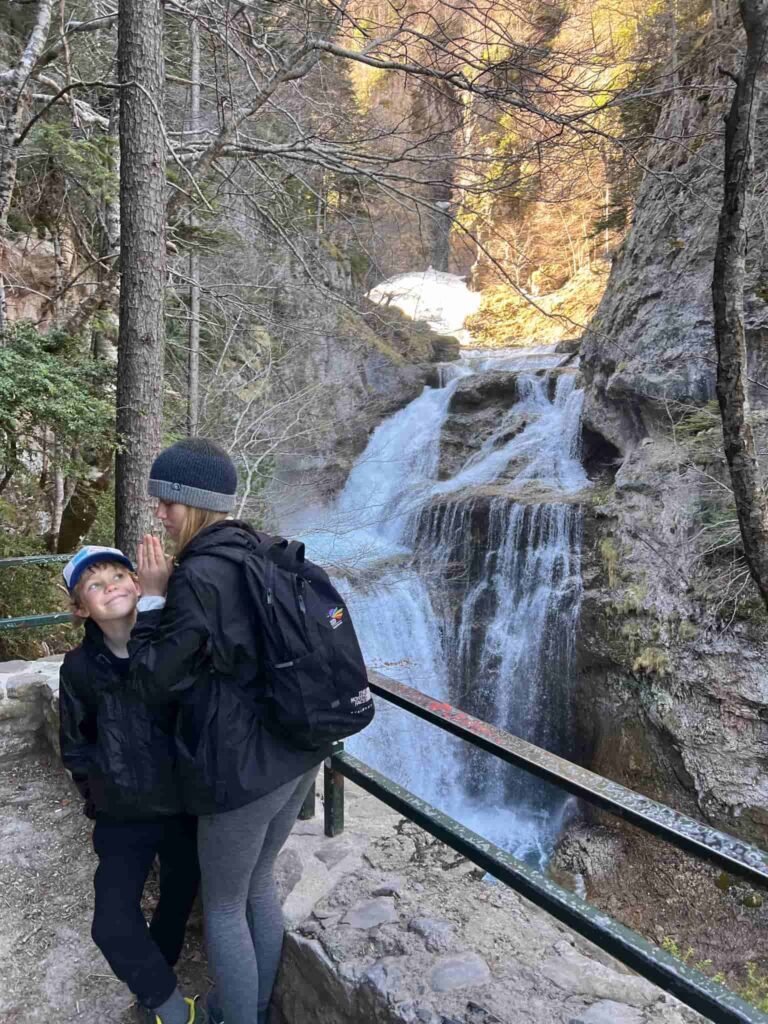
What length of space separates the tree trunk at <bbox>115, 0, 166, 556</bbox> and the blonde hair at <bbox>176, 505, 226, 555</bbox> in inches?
92.9

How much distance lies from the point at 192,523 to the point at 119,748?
1.84 feet

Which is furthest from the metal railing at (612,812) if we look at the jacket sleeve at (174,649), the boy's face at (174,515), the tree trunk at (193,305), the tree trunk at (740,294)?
the tree trunk at (193,305)

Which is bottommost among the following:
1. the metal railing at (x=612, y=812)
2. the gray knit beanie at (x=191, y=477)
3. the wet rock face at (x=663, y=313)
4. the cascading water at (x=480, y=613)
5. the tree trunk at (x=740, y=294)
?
the cascading water at (x=480, y=613)

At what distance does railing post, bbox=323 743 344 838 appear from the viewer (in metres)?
2.16

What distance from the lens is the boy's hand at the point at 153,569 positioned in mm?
1633

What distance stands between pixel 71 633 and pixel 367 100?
21.2 ft

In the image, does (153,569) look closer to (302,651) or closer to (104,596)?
(104,596)

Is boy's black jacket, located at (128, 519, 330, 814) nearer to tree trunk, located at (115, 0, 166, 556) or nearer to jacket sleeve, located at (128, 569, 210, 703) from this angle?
jacket sleeve, located at (128, 569, 210, 703)

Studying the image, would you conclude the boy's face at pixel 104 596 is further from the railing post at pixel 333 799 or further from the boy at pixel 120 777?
the railing post at pixel 333 799

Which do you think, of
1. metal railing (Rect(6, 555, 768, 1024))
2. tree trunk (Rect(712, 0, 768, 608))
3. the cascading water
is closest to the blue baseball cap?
metal railing (Rect(6, 555, 768, 1024))

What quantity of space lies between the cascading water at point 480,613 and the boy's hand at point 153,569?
7.87m

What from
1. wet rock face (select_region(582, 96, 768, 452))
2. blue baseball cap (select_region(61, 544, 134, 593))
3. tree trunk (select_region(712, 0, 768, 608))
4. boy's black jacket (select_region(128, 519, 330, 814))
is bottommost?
boy's black jacket (select_region(128, 519, 330, 814))

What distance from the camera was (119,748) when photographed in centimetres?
157

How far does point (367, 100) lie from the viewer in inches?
288
